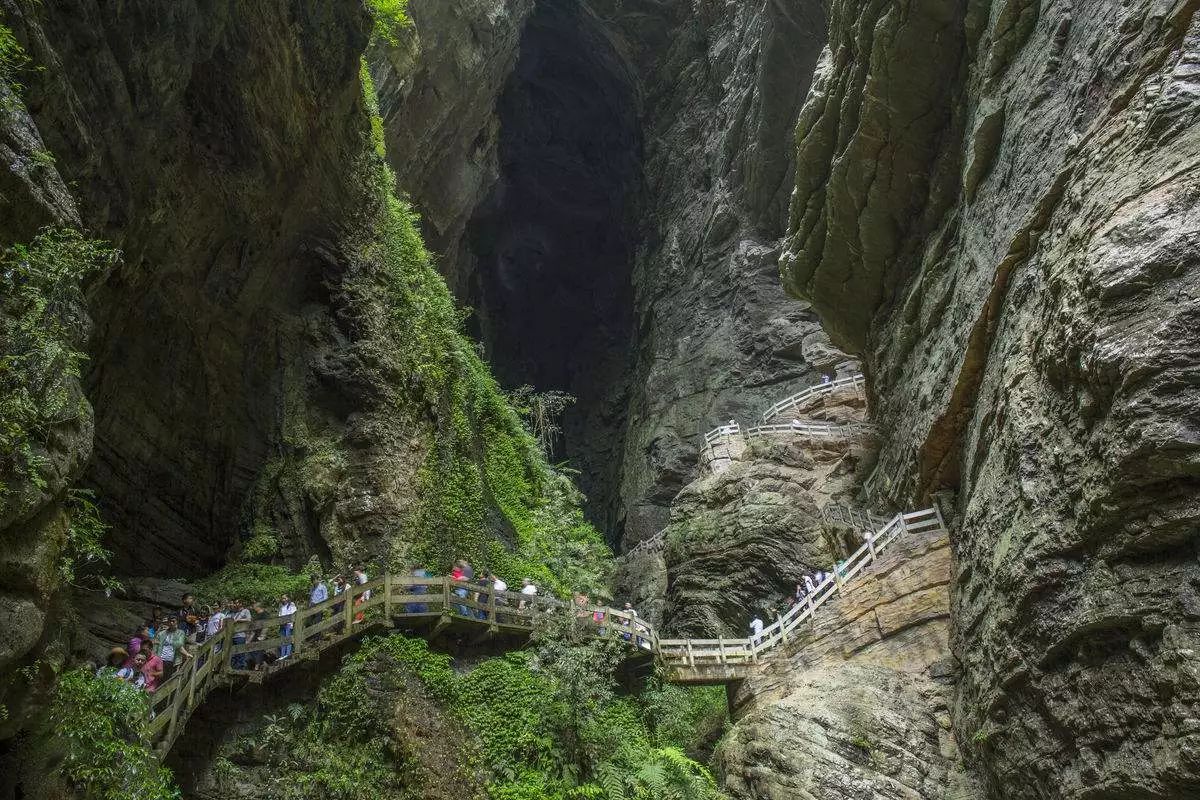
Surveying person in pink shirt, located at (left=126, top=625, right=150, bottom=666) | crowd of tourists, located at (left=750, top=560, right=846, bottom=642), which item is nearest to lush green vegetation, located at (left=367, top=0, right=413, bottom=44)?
Result: person in pink shirt, located at (left=126, top=625, right=150, bottom=666)

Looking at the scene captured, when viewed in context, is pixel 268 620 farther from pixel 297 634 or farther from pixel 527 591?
pixel 527 591

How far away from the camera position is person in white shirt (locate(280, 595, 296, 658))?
10234 millimetres

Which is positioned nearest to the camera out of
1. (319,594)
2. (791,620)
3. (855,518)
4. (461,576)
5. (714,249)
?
(319,594)

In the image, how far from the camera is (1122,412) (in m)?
7.02

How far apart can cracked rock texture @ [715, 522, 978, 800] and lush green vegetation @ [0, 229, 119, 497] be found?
9.03m

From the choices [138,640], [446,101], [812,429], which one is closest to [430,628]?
[138,640]

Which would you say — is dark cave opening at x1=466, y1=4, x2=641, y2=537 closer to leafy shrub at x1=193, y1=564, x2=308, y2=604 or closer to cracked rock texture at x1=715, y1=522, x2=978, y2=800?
leafy shrub at x1=193, y1=564, x2=308, y2=604

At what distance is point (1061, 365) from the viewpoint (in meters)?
8.04

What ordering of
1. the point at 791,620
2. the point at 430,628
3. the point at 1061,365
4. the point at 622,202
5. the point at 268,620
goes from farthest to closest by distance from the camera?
the point at 622,202 < the point at 791,620 < the point at 430,628 < the point at 268,620 < the point at 1061,365

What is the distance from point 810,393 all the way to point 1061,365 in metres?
17.9

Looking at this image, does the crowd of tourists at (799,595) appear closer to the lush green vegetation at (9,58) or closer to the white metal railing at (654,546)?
the white metal railing at (654,546)

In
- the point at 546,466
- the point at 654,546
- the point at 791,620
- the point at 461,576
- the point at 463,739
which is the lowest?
the point at 463,739

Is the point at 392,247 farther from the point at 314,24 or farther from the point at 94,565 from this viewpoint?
the point at 94,565

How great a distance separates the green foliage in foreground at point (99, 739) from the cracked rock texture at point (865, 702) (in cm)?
726
